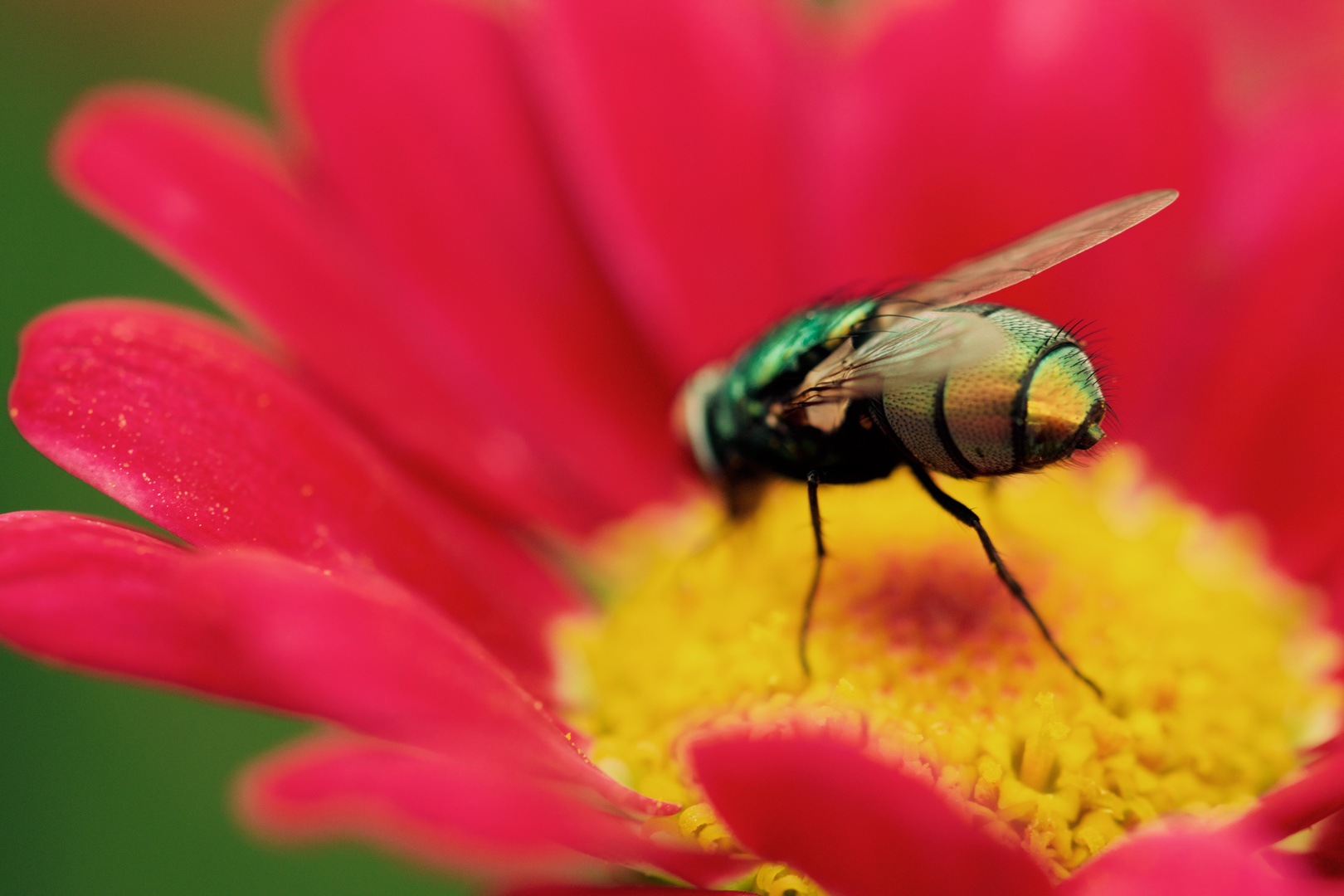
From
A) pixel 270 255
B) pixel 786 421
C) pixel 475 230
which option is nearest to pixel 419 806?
pixel 786 421

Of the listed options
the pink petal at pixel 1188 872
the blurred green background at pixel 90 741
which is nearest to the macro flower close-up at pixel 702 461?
the pink petal at pixel 1188 872

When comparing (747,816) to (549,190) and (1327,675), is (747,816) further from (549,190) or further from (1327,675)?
(549,190)

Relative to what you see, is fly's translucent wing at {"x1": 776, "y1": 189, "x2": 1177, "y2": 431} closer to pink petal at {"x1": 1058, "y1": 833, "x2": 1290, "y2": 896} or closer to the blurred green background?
pink petal at {"x1": 1058, "y1": 833, "x2": 1290, "y2": 896}

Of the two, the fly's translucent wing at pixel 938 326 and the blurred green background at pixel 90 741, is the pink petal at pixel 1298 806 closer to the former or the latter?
the fly's translucent wing at pixel 938 326

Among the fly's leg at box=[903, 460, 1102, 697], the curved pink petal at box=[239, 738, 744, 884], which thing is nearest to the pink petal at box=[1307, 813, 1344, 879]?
the fly's leg at box=[903, 460, 1102, 697]

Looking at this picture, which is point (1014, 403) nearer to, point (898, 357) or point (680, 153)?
point (898, 357)

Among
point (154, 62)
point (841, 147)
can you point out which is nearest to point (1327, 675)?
point (841, 147)
